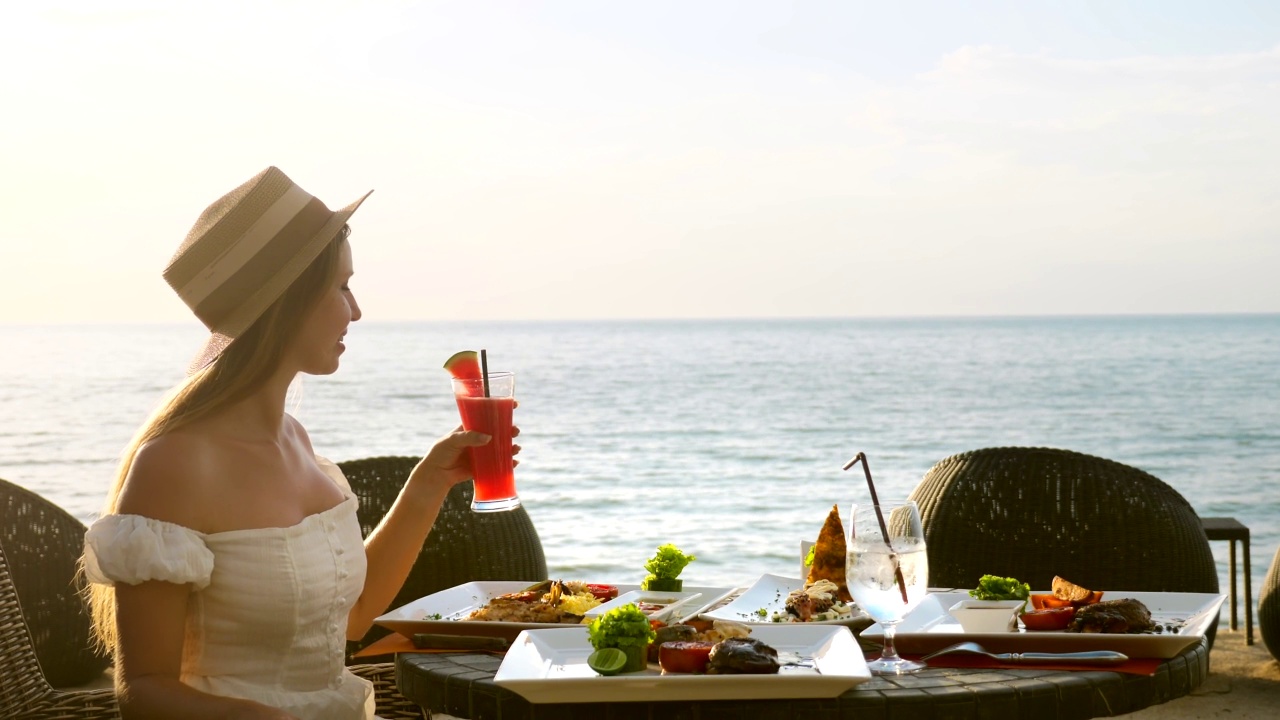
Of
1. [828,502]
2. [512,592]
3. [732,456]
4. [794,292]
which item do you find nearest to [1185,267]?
[794,292]

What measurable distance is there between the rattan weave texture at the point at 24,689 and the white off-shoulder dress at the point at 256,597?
2.13ft

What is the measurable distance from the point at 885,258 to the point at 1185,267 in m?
9.75

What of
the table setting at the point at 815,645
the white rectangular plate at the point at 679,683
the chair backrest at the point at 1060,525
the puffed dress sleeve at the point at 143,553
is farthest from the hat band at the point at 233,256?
the chair backrest at the point at 1060,525

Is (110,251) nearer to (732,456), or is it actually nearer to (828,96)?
(828,96)

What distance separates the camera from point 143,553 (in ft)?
5.56

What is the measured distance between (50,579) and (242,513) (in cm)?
190

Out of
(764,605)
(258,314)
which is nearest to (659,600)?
(764,605)

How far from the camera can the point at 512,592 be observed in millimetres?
2502

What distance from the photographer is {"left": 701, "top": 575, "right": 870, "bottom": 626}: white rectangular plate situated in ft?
6.98

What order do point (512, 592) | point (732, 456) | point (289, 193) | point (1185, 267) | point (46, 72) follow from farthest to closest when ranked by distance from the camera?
1. point (1185, 267)
2. point (46, 72)
3. point (732, 456)
4. point (512, 592)
5. point (289, 193)

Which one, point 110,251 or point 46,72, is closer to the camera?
point 46,72

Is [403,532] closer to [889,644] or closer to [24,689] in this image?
[24,689]

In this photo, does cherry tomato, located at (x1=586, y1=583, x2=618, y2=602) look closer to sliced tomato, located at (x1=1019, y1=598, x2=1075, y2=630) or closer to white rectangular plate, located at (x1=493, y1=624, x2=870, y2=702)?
white rectangular plate, located at (x1=493, y1=624, x2=870, y2=702)

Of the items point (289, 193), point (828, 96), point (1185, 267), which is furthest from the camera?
point (1185, 267)
